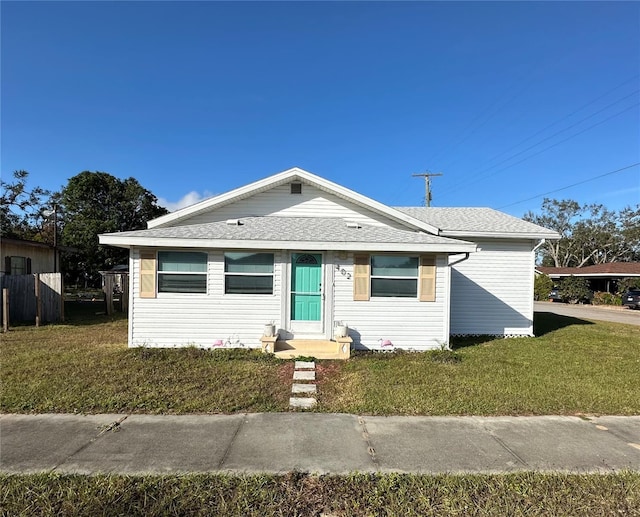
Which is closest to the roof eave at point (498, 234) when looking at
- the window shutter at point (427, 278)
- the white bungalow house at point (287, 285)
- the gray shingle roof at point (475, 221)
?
the gray shingle roof at point (475, 221)

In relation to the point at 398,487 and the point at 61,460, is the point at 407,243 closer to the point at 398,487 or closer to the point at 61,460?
the point at 398,487

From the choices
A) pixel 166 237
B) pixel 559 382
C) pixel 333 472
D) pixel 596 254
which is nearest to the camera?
pixel 333 472

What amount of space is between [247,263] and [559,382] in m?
6.68

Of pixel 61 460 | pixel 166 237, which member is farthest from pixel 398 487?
pixel 166 237

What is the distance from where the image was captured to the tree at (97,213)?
1137 inches

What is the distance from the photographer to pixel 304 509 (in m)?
2.88

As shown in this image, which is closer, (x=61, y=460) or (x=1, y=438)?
(x=61, y=460)

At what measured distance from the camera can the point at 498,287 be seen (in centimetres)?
1111

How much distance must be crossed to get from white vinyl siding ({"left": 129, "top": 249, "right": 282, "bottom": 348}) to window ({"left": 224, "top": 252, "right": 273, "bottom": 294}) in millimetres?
144

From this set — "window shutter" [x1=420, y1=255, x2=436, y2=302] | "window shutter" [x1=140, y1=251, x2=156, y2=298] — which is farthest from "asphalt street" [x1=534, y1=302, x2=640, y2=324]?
"window shutter" [x1=140, y1=251, x2=156, y2=298]

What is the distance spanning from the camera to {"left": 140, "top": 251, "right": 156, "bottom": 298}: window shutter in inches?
327

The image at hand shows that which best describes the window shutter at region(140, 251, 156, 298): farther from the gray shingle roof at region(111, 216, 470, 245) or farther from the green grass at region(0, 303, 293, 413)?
the green grass at region(0, 303, 293, 413)

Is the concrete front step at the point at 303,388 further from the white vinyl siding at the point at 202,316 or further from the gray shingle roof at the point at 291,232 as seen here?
the gray shingle roof at the point at 291,232

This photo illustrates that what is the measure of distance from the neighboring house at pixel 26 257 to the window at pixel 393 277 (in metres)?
14.3
